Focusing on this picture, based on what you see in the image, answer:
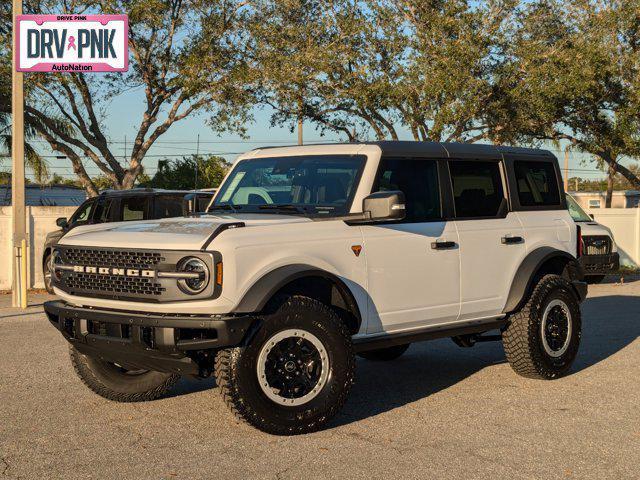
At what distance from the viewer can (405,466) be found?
529cm

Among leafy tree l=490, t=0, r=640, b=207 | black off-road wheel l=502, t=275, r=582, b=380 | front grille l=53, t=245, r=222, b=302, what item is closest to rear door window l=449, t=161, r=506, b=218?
black off-road wheel l=502, t=275, r=582, b=380

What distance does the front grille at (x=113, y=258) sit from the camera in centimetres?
581

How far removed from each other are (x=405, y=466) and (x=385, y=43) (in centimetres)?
2707

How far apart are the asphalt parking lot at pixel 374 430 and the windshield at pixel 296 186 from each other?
1.55 metres

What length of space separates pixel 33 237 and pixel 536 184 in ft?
40.3

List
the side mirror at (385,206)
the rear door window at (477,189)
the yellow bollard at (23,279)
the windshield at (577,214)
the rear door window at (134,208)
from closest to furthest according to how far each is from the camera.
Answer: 1. the side mirror at (385,206)
2. the rear door window at (477,189)
3. the yellow bollard at (23,279)
4. the rear door window at (134,208)
5. the windshield at (577,214)

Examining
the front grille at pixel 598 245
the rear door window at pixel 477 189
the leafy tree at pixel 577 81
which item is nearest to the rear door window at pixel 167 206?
the front grille at pixel 598 245

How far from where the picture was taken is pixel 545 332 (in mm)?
7949

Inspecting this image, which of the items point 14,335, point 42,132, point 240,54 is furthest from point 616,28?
point 14,335

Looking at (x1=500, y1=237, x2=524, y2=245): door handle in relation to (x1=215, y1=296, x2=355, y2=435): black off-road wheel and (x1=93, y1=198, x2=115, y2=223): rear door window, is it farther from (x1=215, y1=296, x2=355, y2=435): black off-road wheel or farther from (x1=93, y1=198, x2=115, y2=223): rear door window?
(x1=93, y1=198, x2=115, y2=223): rear door window

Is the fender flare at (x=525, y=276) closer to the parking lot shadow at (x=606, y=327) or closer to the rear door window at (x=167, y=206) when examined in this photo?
the parking lot shadow at (x=606, y=327)

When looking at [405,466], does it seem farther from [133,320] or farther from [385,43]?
[385,43]

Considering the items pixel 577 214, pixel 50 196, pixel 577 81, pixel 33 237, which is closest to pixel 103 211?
pixel 33 237

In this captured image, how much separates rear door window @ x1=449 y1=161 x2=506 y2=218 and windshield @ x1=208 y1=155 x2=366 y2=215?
1.02 meters
